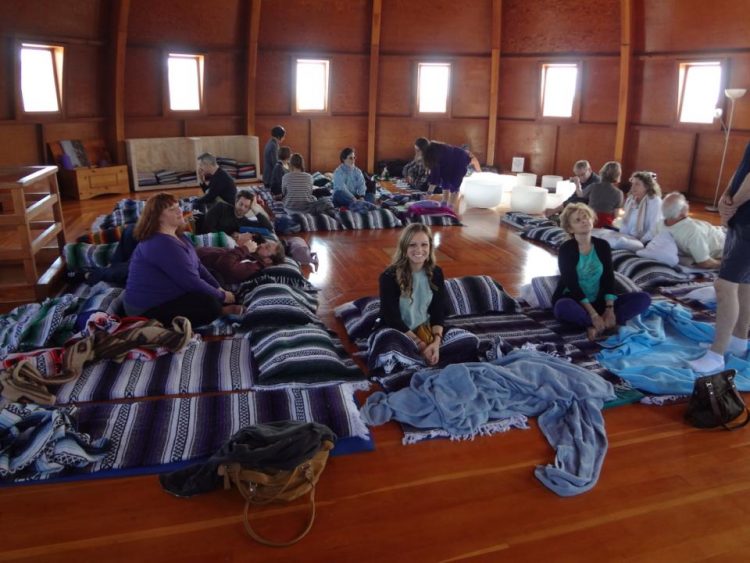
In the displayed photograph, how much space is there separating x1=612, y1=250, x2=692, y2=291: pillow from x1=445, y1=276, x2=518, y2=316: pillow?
1.44m

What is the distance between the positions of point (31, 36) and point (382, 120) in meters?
6.54

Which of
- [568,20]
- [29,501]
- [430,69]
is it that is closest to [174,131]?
[430,69]

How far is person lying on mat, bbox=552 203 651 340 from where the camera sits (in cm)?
448

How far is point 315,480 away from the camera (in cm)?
271

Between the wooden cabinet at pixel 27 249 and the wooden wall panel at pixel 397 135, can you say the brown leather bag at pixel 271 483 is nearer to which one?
the wooden cabinet at pixel 27 249

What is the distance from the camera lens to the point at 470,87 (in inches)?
508

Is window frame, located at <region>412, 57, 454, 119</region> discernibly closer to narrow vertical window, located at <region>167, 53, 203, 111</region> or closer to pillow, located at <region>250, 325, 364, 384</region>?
narrow vertical window, located at <region>167, 53, 203, 111</region>

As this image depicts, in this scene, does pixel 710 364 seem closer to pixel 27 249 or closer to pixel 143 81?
pixel 27 249

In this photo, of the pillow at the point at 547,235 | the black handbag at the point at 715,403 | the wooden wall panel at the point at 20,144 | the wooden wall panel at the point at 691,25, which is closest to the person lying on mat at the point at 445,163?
the pillow at the point at 547,235

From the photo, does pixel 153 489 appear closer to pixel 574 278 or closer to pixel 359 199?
pixel 574 278

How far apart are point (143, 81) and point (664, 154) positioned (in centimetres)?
933

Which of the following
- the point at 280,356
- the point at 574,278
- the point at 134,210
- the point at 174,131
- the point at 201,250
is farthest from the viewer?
the point at 174,131

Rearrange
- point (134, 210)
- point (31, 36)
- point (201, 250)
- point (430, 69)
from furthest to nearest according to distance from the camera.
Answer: point (430, 69) → point (31, 36) → point (134, 210) → point (201, 250)

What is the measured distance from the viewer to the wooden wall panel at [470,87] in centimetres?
1277
